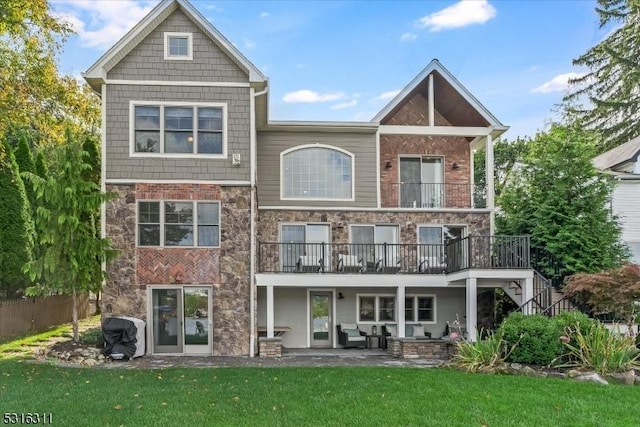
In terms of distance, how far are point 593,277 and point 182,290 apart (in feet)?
33.8

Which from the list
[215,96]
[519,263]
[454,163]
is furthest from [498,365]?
[215,96]

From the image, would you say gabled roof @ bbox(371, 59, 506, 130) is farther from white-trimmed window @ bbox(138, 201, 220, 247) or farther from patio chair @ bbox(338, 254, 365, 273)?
white-trimmed window @ bbox(138, 201, 220, 247)

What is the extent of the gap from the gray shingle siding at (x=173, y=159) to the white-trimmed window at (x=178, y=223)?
0.76m

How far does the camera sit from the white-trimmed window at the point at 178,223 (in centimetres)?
1438

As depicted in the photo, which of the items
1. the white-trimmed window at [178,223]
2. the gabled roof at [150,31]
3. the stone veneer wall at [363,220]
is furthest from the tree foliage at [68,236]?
the stone veneer wall at [363,220]

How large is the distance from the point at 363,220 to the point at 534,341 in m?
7.34

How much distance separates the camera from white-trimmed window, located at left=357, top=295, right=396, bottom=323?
56.6 feet

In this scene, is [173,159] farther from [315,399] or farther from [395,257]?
[315,399]

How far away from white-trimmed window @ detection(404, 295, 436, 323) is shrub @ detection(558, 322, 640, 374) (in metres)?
6.43

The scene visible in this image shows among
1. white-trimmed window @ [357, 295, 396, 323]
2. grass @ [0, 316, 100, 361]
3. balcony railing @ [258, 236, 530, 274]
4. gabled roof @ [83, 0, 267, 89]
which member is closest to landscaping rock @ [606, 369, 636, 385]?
balcony railing @ [258, 236, 530, 274]

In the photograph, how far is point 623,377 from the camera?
32.6ft

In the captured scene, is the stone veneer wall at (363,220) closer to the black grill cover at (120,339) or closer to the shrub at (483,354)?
the black grill cover at (120,339)

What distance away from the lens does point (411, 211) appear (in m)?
17.4

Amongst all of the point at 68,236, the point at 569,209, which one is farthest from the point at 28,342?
the point at 569,209
